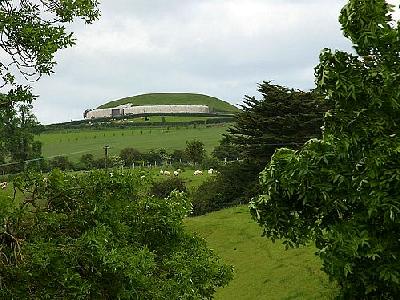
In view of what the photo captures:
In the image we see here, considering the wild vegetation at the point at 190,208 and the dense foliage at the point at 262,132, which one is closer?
the wild vegetation at the point at 190,208

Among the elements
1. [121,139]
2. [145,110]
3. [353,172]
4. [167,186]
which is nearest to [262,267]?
[353,172]

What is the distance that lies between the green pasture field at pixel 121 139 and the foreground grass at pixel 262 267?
142ft

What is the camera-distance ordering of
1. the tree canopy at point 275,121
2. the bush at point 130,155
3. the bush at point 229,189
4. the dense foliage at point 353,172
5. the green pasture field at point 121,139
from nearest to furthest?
the dense foliage at point 353,172, the tree canopy at point 275,121, the bush at point 229,189, the bush at point 130,155, the green pasture field at point 121,139

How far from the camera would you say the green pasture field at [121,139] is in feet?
261

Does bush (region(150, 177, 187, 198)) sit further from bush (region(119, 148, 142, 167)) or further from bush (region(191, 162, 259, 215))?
bush (region(119, 148, 142, 167))

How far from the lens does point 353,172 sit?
308 inches

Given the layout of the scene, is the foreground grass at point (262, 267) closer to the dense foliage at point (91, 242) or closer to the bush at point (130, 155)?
the dense foliage at point (91, 242)

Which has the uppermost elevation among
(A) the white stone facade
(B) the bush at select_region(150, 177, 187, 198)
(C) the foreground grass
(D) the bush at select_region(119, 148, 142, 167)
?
(A) the white stone facade

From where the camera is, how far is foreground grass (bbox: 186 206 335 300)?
21453 millimetres

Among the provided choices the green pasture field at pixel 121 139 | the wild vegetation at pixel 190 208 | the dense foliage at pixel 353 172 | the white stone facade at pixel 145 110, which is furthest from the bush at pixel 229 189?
the white stone facade at pixel 145 110

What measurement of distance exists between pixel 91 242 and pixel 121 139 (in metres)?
82.7

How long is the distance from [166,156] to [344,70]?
208 feet

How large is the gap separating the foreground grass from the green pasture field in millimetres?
43185

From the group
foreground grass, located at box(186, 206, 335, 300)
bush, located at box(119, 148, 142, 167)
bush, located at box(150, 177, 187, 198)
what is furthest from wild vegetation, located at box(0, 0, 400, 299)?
bush, located at box(119, 148, 142, 167)
